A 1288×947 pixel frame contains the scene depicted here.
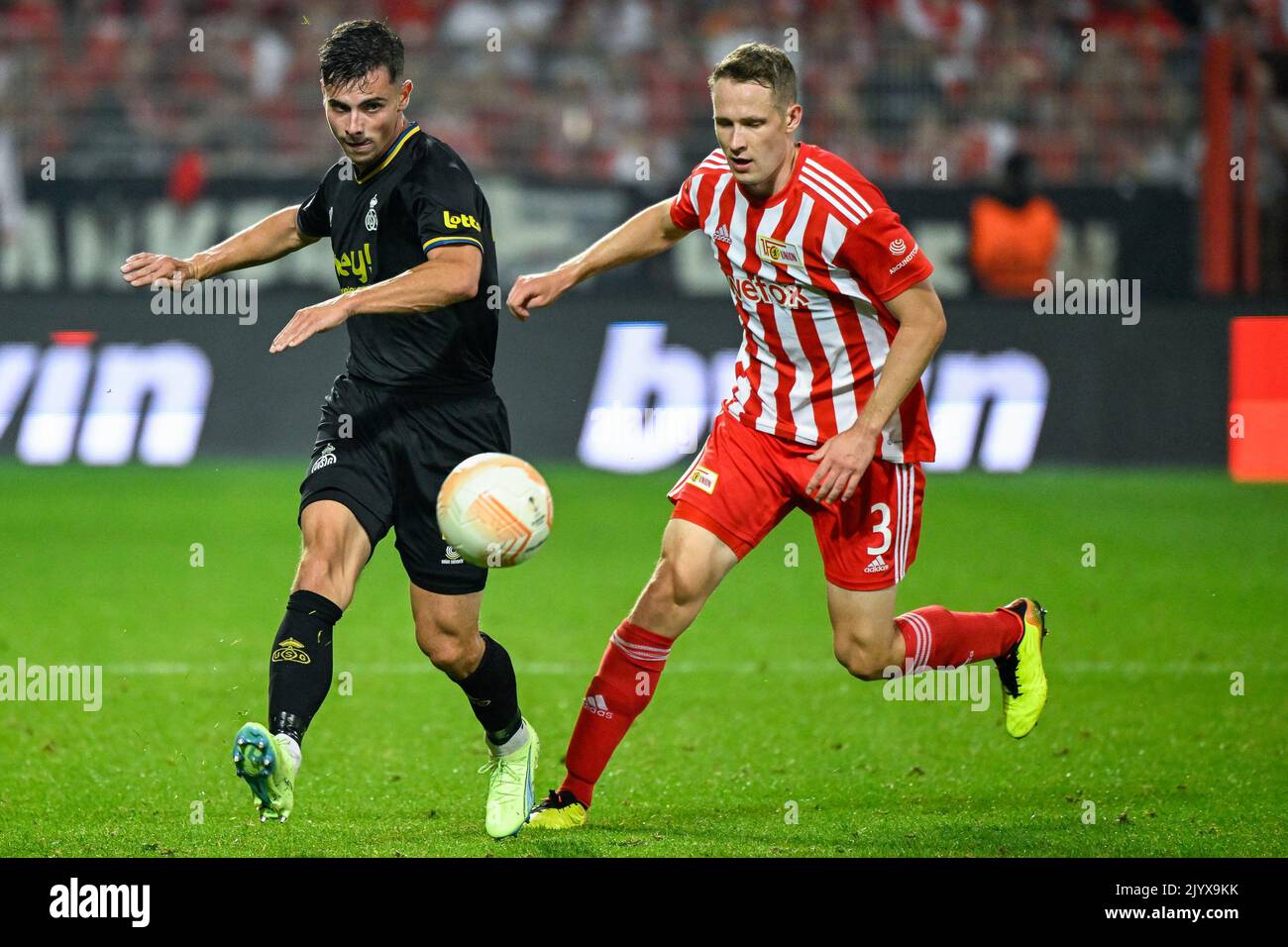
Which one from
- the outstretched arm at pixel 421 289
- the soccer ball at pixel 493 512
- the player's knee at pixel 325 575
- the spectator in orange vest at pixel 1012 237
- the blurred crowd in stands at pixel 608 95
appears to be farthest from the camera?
the blurred crowd in stands at pixel 608 95

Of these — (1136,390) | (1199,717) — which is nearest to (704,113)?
(1136,390)

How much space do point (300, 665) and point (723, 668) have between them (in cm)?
353

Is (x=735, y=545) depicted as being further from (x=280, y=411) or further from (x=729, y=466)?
(x=280, y=411)

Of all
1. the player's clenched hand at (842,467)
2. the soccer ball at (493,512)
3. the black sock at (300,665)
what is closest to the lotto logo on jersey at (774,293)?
the player's clenched hand at (842,467)

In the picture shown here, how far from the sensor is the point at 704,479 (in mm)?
5496

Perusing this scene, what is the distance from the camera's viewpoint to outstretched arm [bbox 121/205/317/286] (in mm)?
5418

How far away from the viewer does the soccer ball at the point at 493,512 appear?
4.79m

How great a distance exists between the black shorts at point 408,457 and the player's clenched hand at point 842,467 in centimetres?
105

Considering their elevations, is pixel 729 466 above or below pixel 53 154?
below

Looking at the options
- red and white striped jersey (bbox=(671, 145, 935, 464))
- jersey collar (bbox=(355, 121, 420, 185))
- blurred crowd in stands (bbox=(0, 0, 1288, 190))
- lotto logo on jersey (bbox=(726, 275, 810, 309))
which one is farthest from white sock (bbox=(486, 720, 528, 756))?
blurred crowd in stands (bbox=(0, 0, 1288, 190))

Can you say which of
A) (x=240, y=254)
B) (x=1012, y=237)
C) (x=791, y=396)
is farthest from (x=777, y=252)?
(x=1012, y=237)

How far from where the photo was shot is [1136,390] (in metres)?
14.0

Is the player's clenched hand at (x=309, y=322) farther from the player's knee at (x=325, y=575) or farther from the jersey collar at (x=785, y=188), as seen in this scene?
the jersey collar at (x=785, y=188)
